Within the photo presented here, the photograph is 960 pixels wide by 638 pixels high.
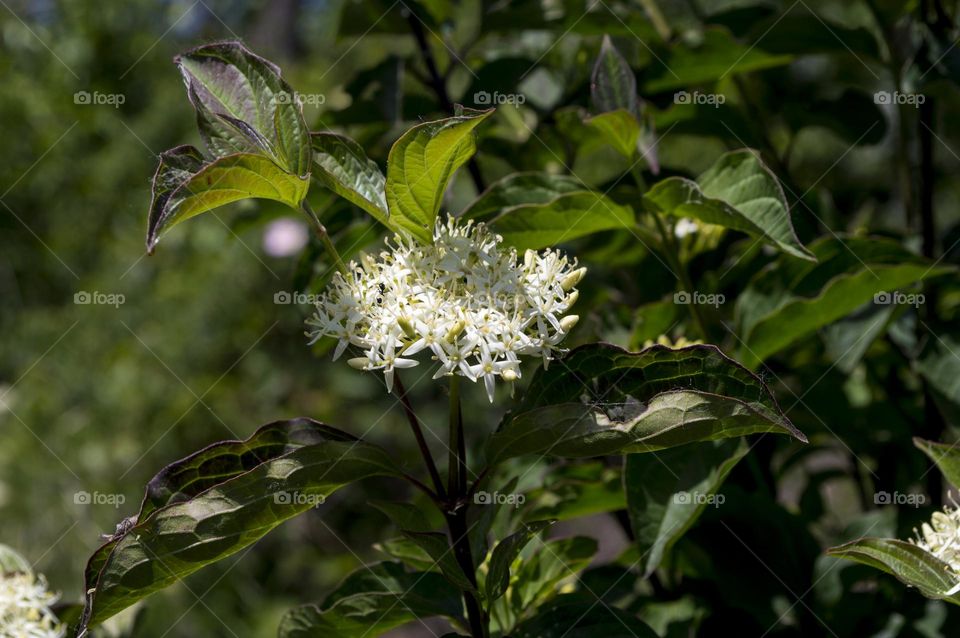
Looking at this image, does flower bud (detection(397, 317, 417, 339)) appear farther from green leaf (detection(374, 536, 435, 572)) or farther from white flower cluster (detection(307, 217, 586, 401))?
green leaf (detection(374, 536, 435, 572))

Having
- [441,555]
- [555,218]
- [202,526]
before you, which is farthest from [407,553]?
[555,218]

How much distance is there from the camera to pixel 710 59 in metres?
1.67

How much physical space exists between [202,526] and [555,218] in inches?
25.4

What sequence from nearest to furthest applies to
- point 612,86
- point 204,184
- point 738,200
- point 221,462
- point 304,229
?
point 204,184 < point 221,462 < point 738,200 < point 612,86 < point 304,229

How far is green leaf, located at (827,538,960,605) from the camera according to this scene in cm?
94

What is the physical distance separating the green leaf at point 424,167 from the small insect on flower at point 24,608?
0.81 meters

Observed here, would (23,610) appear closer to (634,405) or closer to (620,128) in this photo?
(634,405)

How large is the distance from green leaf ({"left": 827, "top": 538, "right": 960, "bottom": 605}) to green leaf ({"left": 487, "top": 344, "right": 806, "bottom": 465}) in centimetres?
16

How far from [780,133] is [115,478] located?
3300 mm

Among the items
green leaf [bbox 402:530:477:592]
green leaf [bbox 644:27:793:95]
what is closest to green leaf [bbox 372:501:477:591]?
Answer: green leaf [bbox 402:530:477:592]

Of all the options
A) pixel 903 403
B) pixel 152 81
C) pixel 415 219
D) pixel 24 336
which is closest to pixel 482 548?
pixel 415 219

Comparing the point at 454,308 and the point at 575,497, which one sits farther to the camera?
the point at 575,497

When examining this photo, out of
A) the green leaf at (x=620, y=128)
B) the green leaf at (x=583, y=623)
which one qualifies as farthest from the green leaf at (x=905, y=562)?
the green leaf at (x=620, y=128)

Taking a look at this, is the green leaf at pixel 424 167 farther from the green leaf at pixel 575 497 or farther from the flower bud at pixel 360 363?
the green leaf at pixel 575 497
